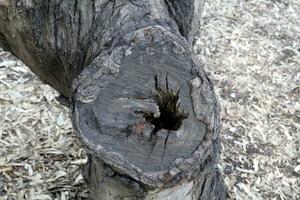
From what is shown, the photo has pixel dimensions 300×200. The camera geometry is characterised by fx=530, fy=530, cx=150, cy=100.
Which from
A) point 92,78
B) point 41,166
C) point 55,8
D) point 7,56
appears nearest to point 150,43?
point 92,78

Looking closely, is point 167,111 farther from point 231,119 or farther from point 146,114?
point 231,119

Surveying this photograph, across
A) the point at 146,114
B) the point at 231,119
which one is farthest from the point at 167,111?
the point at 231,119

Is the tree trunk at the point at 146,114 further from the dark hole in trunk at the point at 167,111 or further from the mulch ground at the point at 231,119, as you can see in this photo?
the mulch ground at the point at 231,119

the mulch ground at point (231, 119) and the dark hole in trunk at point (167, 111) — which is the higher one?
the dark hole in trunk at point (167, 111)

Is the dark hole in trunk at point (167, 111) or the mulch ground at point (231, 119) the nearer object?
the dark hole in trunk at point (167, 111)

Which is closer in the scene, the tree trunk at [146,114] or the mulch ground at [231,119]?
the tree trunk at [146,114]

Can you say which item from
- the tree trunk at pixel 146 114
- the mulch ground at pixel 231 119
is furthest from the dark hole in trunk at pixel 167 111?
the mulch ground at pixel 231 119

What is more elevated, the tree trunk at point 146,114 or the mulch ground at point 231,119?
the tree trunk at point 146,114

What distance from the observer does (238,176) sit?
8.52 ft

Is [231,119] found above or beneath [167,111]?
beneath

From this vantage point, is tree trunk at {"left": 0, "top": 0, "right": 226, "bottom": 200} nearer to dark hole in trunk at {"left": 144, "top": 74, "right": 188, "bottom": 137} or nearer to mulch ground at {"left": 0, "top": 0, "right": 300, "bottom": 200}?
dark hole in trunk at {"left": 144, "top": 74, "right": 188, "bottom": 137}

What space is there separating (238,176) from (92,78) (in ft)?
4.56

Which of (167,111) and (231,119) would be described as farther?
(231,119)

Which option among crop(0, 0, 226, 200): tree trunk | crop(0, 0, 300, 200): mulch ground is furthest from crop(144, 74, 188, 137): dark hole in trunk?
crop(0, 0, 300, 200): mulch ground
